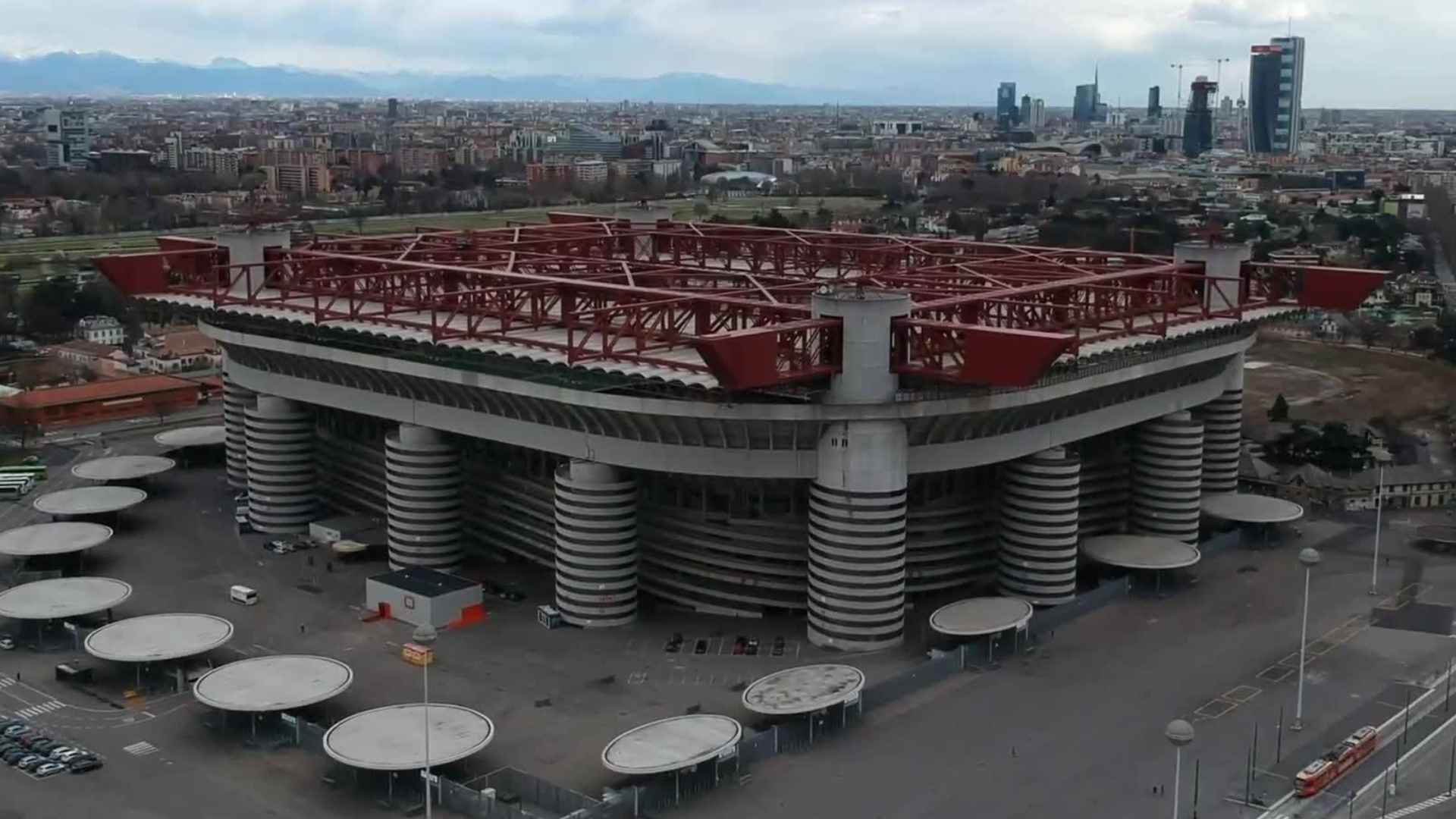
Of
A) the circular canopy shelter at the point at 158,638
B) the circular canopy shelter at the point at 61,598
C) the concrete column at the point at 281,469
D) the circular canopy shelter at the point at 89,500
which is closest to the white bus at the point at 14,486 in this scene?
the circular canopy shelter at the point at 89,500

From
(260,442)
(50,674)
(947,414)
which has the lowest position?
(50,674)

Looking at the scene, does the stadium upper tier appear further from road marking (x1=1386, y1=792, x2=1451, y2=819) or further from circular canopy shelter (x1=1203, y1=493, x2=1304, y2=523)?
road marking (x1=1386, y1=792, x2=1451, y2=819)

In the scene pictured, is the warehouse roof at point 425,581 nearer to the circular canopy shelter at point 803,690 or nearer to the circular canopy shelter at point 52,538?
the circular canopy shelter at point 52,538

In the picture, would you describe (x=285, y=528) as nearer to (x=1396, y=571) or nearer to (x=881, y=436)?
(x=881, y=436)

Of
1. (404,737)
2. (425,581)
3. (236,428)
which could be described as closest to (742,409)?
(425,581)

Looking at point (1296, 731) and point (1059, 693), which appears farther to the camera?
point (1059, 693)

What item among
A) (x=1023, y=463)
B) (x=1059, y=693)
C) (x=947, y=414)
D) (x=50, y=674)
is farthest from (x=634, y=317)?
(x=50, y=674)

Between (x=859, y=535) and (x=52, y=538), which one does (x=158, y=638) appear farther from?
(x=859, y=535)

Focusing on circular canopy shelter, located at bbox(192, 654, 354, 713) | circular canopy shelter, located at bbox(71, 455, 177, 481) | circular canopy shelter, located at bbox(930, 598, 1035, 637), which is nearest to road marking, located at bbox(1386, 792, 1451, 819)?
circular canopy shelter, located at bbox(930, 598, 1035, 637)
